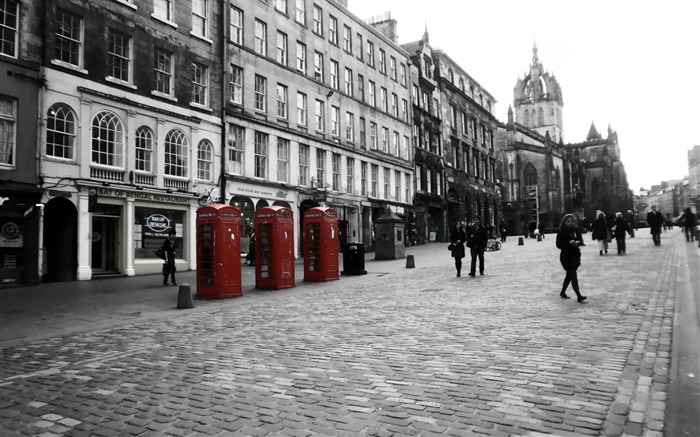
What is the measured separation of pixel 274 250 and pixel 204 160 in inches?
400

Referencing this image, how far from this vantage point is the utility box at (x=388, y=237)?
24.9 meters

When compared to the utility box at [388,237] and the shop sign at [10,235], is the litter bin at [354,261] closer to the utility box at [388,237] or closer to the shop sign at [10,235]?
the utility box at [388,237]

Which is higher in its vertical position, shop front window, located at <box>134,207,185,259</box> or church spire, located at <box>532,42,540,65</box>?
church spire, located at <box>532,42,540,65</box>

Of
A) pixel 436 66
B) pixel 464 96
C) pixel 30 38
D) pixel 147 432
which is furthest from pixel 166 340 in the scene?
pixel 464 96

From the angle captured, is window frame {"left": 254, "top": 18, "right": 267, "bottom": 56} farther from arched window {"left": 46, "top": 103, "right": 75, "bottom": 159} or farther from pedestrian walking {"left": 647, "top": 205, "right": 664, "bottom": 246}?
pedestrian walking {"left": 647, "top": 205, "right": 664, "bottom": 246}

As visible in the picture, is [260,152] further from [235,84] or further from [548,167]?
[548,167]

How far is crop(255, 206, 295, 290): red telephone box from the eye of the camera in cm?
1428

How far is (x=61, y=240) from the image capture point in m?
17.1

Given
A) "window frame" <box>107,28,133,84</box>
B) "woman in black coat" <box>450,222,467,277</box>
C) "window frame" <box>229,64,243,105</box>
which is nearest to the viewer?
"woman in black coat" <box>450,222,467,277</box>

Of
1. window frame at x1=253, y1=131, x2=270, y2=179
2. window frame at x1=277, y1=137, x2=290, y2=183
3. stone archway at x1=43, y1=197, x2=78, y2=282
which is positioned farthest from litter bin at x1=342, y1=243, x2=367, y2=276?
window frame at x1=277, y1=137, x2=290, y2=183

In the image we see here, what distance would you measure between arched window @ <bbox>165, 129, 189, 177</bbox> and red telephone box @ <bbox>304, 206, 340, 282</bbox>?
762 centimetres

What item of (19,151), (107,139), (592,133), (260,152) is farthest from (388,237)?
(592,133)

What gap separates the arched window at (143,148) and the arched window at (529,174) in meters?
74.5

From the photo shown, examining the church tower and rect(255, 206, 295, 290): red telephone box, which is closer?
rect(255, 206, 295, 290): red telephone box
